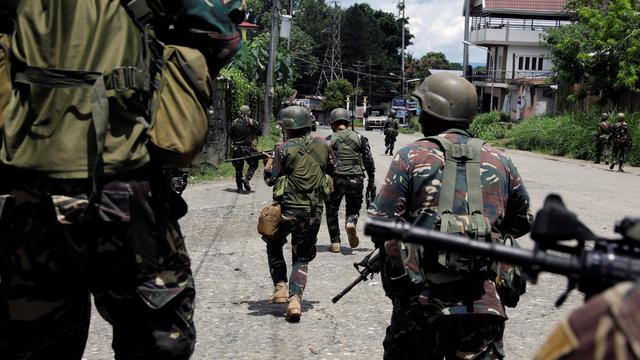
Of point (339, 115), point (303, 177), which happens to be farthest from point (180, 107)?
point (339, 115)

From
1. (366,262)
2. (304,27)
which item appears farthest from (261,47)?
(304,27)

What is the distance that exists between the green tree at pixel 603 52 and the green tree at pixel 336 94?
4638 centimetres

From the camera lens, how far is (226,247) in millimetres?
10016

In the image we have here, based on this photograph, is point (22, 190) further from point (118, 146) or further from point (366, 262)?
point (366, 262)

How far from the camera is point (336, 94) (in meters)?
86.4

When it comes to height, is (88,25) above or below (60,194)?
above

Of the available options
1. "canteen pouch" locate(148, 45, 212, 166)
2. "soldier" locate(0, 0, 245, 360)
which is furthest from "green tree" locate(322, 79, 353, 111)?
"soldier" locate(0, 0, 245, 360)

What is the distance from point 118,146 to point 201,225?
934 cm

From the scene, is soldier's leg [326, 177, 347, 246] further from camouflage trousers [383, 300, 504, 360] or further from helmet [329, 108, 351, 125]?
camouflage trousers [383, 300, 504, 360]

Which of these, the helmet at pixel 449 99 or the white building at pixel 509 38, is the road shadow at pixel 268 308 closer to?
the helmet at pixel 449 99

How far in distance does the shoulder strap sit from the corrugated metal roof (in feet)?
236

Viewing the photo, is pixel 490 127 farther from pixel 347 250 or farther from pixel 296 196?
pixel 296 196

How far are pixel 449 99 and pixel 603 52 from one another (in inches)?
1286

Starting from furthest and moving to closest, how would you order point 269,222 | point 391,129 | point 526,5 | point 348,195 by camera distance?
point 526,5 → point 391,129 → point 348,195 → point 269,222
